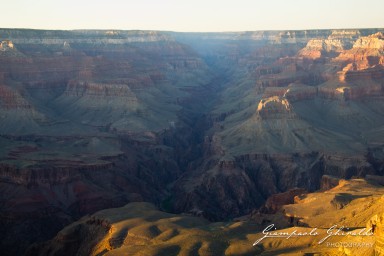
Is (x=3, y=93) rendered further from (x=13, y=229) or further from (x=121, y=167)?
(x=13, y=229)

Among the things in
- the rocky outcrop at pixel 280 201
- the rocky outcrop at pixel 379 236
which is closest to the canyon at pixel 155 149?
the rocky outcrop at pixel 280 201

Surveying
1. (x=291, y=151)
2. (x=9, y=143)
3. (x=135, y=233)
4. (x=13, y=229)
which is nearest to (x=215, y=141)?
(x=291, y=151)

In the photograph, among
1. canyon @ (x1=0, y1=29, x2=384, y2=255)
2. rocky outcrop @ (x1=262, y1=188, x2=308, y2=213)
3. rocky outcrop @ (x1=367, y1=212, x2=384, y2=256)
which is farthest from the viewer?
canyon @ (x1=0, y1=29, x2=384, y2=255)

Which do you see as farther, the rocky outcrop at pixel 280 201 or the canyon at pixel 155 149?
the canyon at pixel 155 149

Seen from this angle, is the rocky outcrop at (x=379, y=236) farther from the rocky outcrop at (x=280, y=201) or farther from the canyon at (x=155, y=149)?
the rocky outcrop at (x=280, y=201)

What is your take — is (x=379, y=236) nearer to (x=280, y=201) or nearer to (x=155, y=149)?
(x=280, y=201)

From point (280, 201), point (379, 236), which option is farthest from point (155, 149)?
point (379, 236)

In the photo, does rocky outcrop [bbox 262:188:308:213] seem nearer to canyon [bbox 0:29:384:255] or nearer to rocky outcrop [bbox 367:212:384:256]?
canyon [bbox 0:29:384:255]

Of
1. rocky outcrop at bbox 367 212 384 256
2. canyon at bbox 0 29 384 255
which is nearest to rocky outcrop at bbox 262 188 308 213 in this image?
canyon at bbox 0 29 384 255

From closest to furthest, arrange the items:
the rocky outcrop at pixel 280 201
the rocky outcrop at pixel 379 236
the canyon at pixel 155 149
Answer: the rocky outcrop at pixel 379 236 < the rocky outcrop at pixel 280 201 < the canyon at pixel 155 149

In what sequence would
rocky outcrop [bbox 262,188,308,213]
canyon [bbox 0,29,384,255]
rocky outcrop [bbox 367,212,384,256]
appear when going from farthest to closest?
canyon [bbox 0,29,384,255], rocky outcrop [bbox 262,188,308,213], rocky outcrop [bbox 367,212,384,256]

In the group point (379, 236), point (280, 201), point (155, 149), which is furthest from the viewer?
point (155, 149)
